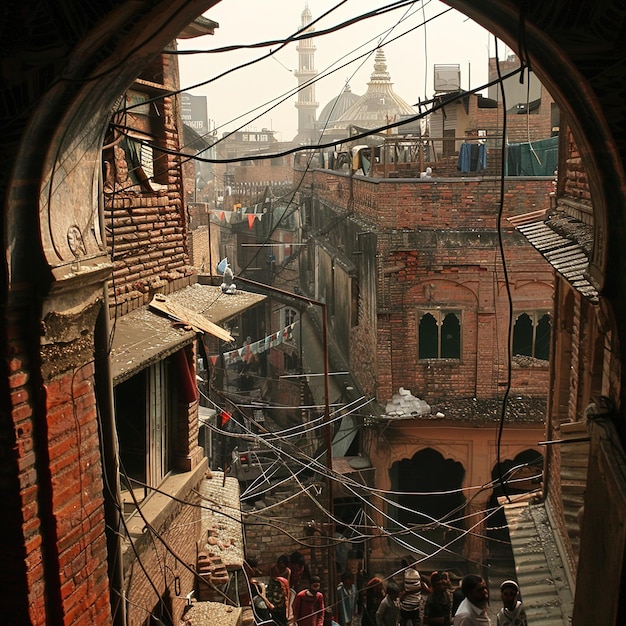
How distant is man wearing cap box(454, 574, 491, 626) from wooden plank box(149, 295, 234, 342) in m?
3.49

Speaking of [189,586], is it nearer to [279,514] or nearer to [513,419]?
[279,514]

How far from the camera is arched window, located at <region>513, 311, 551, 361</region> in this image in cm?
1591

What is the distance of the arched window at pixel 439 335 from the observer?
16.2 meters

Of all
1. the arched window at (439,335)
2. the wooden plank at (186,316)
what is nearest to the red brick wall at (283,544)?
the arched window at (439,335)

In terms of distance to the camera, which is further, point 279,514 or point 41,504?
point 279,514

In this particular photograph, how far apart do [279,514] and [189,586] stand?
21.3 ft

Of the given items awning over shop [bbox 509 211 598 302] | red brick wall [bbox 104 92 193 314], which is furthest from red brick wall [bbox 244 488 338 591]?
awning over shop [bbox 509 211 598 302]

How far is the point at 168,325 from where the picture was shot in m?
7.09

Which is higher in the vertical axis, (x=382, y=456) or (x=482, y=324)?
(x=482, y=324)

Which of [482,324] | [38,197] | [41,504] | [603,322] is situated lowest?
[482,324]

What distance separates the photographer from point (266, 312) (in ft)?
107

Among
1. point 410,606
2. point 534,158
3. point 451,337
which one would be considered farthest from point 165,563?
point 534,158

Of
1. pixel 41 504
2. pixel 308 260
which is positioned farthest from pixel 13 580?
pixel 308 260

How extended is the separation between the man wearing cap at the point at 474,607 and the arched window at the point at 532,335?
865 centimetres
